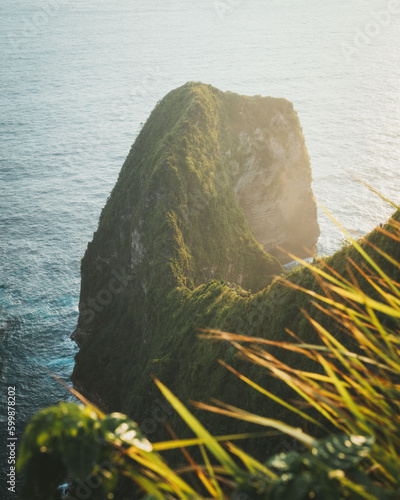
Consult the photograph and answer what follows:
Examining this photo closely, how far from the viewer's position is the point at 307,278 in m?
13.7

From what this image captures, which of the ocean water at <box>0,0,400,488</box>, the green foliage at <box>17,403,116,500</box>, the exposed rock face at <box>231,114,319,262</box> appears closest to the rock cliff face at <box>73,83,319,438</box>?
the exposed rock face at <box>231,114,319,262</box>

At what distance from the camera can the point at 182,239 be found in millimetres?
25609

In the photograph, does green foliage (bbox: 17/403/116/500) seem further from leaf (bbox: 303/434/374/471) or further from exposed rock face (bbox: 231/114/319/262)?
exposed rock face (bbox: 231/114/319/262)

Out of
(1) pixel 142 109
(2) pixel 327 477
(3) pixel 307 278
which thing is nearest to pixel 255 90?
(1) pixel 142 109

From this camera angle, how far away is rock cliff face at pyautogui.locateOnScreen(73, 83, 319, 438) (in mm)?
19750

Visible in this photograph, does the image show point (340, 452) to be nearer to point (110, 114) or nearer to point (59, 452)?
point (59, 452)

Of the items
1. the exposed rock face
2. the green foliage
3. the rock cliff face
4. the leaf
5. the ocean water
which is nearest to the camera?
the leaf

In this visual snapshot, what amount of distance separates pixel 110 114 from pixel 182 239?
7914 cm

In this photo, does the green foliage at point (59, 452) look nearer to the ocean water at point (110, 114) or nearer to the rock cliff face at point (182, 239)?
the ocean water at point (110, 114)

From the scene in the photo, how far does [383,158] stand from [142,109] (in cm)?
5419

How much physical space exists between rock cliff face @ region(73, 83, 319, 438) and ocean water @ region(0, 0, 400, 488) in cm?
790

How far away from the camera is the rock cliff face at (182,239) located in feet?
64.8

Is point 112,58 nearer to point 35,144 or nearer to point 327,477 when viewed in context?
point 35,144

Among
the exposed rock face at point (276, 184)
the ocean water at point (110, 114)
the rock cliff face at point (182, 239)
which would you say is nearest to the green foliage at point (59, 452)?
the ocean water at point (110, 114)
